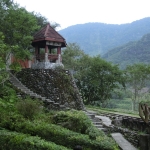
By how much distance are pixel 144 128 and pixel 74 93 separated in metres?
6.37

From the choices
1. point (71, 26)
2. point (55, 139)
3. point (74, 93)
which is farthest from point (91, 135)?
point (71, 26)

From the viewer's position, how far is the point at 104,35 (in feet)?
296

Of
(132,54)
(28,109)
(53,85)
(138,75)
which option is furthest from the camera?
(132,54)

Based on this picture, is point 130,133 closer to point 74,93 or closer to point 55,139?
point 55,139

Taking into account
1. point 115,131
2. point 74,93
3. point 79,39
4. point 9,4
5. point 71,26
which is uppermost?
point 71,26

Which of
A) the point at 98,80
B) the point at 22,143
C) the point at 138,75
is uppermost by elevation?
the point at 138,75

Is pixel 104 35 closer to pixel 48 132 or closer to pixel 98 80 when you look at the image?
pixel 98 80

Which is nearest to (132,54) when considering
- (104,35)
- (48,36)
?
(48,36)

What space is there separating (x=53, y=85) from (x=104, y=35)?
7632 centimetres

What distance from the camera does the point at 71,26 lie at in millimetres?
114188

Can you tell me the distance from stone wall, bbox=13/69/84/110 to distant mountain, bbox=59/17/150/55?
174 ft

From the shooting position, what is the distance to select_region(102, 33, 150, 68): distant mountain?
4698 cm

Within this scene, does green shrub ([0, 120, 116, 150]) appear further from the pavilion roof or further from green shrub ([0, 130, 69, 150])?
the pavilion roof

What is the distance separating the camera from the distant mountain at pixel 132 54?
4698cm
